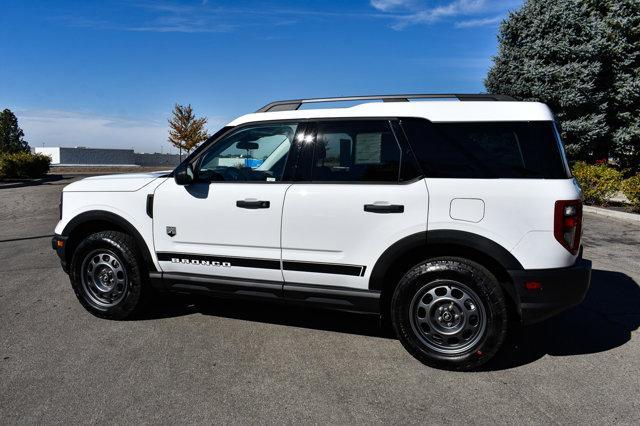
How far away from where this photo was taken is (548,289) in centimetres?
326

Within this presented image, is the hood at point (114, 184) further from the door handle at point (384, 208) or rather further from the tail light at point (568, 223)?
the tail light at point (568, 223)

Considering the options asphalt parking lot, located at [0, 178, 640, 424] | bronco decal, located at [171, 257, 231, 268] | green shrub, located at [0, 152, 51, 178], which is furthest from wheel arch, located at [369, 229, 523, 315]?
green shrub, located at [0, 152, 51, 178]

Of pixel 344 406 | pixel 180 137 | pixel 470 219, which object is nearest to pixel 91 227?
pixel 344 406

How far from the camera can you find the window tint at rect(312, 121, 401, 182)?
143 inches

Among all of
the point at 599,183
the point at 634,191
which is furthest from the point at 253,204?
the point at 599,183

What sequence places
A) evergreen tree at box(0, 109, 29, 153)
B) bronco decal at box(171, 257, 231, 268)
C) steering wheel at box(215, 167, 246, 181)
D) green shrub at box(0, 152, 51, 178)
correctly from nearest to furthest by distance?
bronco decal at box(171, 257, 231, 268) < steering wheel at box(215, 167, 246, 181) < green shrub at box(0, 152, 51, 178) < evergreen tree at box(0, 109, 29, 153)

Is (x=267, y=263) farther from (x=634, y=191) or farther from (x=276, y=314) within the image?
(x=634, y=191)

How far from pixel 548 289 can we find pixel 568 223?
1.60ft

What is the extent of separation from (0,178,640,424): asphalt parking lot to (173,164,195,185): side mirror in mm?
1369

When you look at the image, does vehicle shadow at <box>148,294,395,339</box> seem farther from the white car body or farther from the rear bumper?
the rear bumper

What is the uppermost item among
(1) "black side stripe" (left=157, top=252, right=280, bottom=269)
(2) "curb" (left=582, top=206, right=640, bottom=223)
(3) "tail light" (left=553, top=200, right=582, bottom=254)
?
(3) "tail light" (left=553, top=200, right=582, bottom=254)

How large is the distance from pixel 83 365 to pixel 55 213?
998 cm

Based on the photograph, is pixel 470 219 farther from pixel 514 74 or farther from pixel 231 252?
pixel 514 74

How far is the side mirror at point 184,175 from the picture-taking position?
4.00 meters
